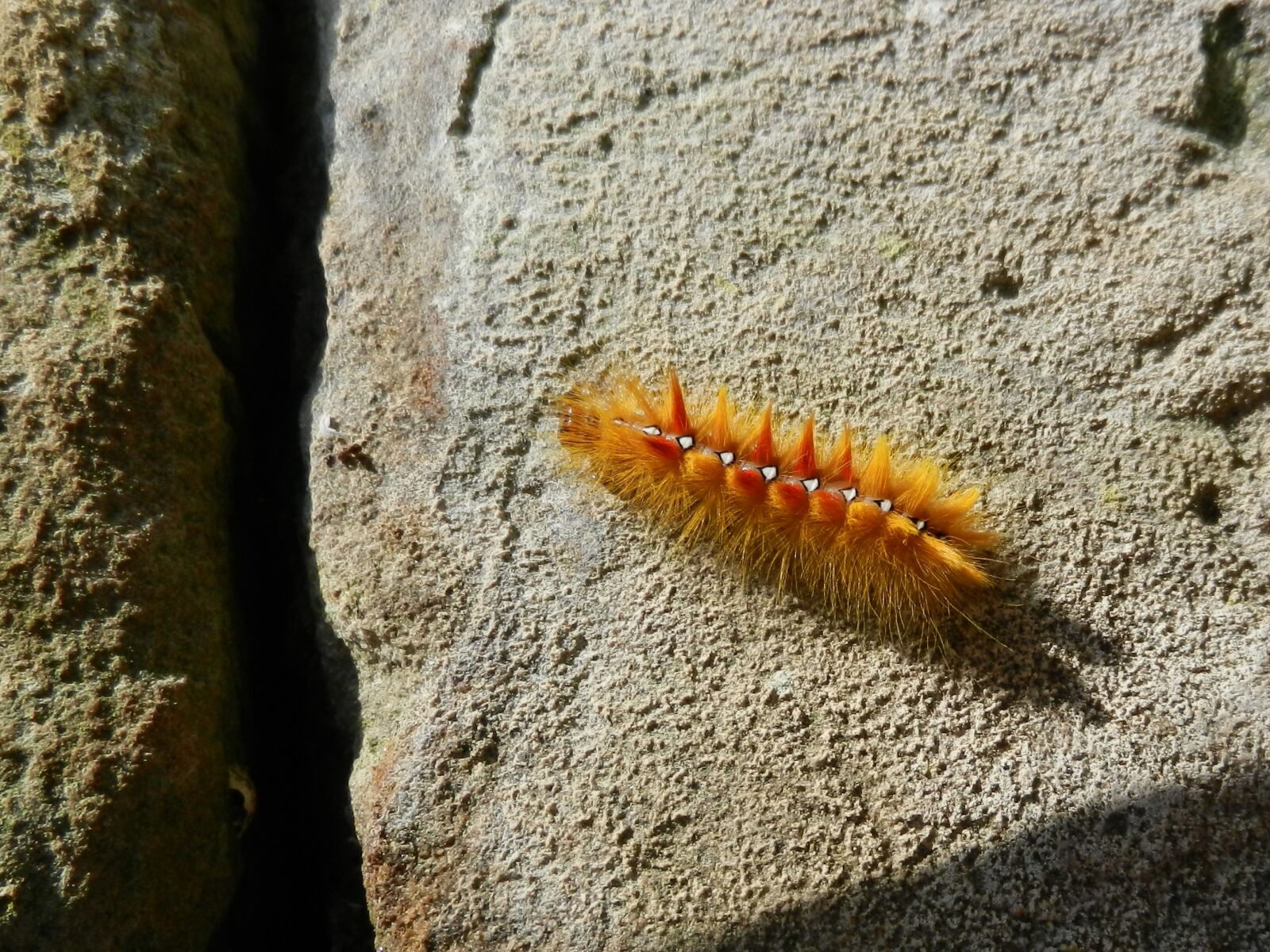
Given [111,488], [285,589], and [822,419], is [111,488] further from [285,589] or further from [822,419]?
[822,419]

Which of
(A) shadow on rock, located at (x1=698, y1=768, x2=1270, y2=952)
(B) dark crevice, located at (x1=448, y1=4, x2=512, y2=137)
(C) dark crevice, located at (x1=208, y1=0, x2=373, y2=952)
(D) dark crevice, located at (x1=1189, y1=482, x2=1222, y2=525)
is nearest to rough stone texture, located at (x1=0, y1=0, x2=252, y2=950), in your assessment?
(C) dark crevice, located at (x1=208, y1=0, x2=373, y2=952)

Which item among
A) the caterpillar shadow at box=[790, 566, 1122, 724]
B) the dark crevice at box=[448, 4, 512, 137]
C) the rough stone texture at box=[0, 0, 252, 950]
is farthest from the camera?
the dark crevice at box=[448, 4, 512, 137]

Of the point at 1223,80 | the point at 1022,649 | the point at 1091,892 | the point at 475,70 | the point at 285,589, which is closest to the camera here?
the point at 1091,892

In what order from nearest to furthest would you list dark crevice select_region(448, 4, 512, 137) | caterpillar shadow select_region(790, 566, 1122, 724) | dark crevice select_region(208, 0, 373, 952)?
caterpillar shadow select_region(790, 566, 1122, 724) → dark crevice select_region(208, 0, 373, 952) → dark crevice select_region(448, 4, 512, 137)

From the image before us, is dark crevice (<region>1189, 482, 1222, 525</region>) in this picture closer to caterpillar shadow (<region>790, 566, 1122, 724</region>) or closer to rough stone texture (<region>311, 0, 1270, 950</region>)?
rough stone texture (<region>311, 0, 1270, 950</region>)

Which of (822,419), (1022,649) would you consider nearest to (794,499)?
(822,419)

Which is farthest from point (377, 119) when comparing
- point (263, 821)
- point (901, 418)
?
point (263, 821)

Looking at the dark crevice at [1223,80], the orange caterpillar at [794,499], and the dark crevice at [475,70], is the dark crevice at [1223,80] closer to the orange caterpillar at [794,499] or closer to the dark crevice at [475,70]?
the orange caterpillar at [794,499]
